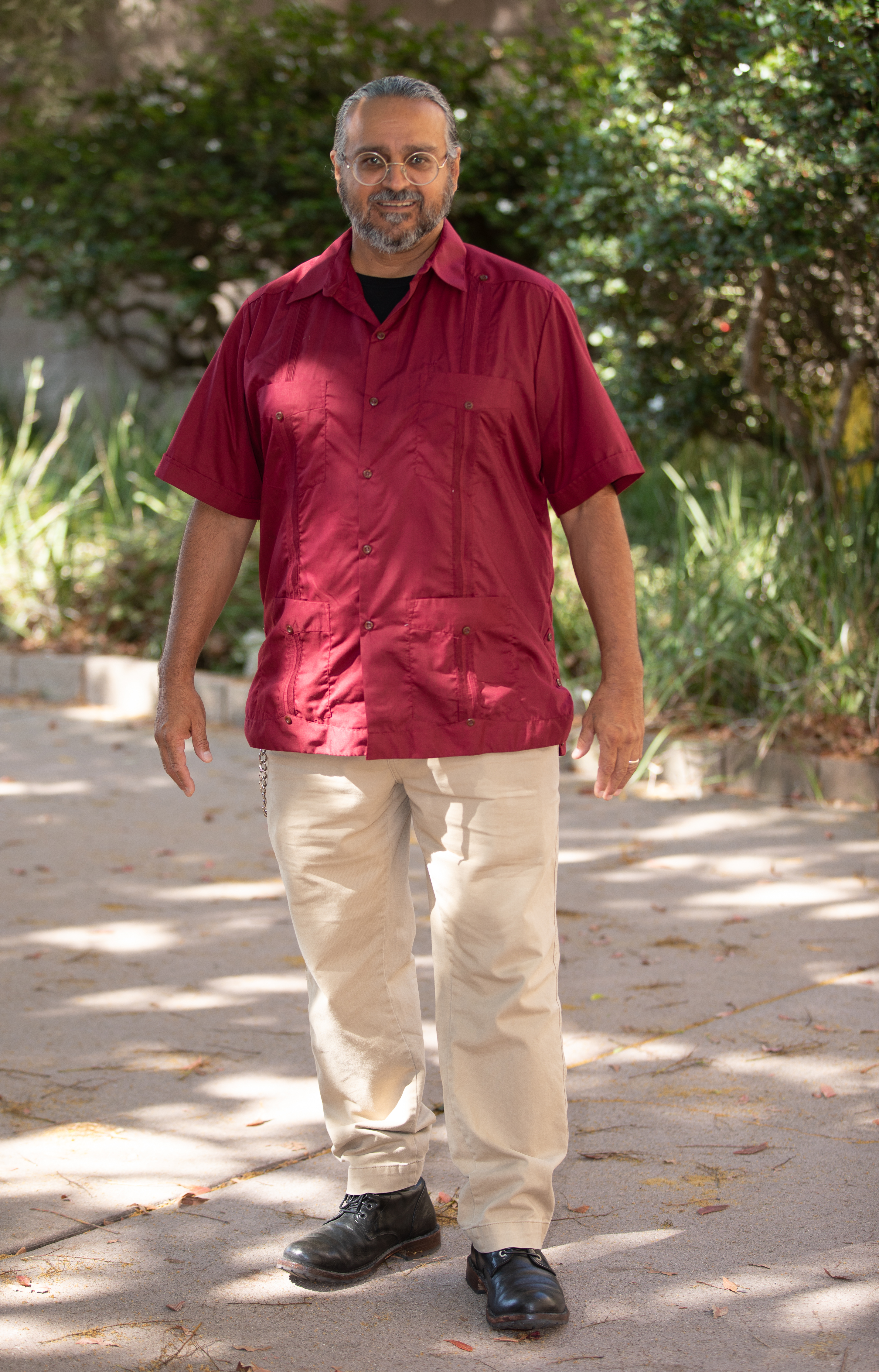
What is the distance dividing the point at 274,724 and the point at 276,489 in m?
0.43

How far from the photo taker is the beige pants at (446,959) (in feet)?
8.29

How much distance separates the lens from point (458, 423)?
8.27 feet

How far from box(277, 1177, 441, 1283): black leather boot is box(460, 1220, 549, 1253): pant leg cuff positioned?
0.75ft

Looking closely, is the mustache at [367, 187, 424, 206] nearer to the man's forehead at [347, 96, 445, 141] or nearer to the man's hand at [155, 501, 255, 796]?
the man's forehead at [347, 96, 445, 141]

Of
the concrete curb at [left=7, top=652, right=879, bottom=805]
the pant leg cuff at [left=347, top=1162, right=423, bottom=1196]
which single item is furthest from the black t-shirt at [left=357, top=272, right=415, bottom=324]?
the concrete curb at [left=7, top=652, right=879, bottom=805]

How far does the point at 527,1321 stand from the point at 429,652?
1.13 m

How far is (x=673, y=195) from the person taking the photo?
6.51 metres

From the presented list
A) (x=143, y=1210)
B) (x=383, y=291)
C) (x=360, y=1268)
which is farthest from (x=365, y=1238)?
(x=383, y=291)

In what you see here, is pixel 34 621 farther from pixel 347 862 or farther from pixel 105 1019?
pixel 347 862

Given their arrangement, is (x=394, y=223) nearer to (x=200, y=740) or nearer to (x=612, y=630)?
(x=612, y=630)

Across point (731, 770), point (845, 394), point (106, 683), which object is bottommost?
point (731, 770)

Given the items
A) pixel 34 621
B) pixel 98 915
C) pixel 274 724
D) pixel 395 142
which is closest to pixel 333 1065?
pixel 274 724

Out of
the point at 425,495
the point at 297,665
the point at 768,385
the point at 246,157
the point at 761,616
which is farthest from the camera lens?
the point at 246,157

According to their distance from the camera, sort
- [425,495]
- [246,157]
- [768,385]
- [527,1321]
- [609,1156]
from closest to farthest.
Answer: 1. [527,1321]
2. [425,495]
3. [609,1156]
4. [768,385]
5. [246,157]
